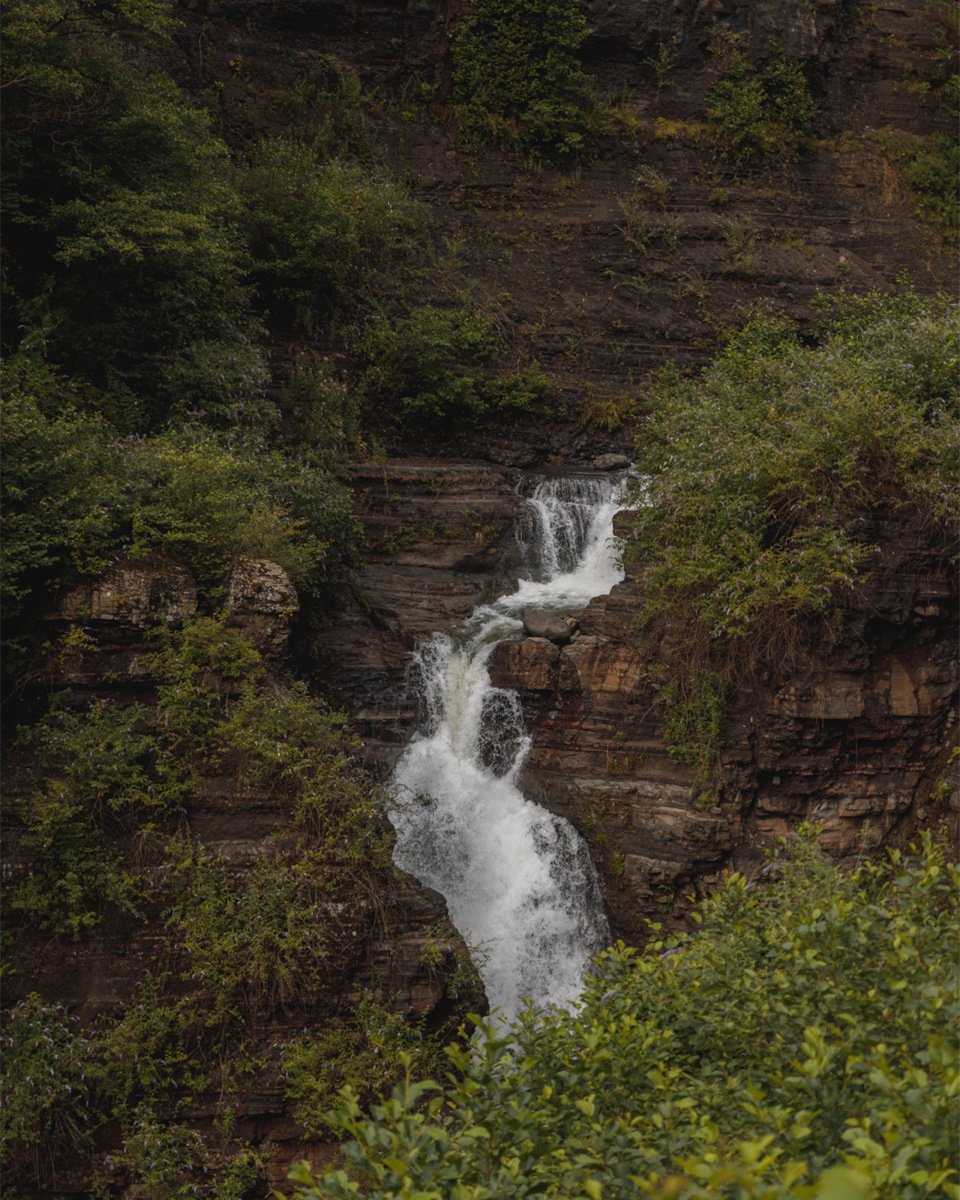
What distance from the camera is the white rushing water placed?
9367 millimetres

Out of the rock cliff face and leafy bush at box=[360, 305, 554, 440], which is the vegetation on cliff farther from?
leafy bush at box=[360, 305, 554, 440]

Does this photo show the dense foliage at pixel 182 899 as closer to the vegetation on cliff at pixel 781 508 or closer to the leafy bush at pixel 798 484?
the vegetation on cliff at pixel 781 508

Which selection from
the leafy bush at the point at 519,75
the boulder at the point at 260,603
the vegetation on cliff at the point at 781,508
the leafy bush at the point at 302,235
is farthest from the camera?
the leafy bush at the point at 519,75

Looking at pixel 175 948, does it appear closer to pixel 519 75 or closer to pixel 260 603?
pixel 260 603

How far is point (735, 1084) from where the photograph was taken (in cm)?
331

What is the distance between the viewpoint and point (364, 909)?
7.55m

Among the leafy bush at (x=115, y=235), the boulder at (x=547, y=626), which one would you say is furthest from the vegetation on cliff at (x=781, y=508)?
the leafy bush at (x=115, y=235)

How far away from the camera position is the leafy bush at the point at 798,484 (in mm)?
9461

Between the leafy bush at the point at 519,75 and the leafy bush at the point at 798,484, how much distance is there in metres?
12.8

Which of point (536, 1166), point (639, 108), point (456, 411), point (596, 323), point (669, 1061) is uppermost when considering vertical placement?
point (639, 108)

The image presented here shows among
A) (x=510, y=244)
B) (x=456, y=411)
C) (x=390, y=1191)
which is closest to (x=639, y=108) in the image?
(x=510, y=244)

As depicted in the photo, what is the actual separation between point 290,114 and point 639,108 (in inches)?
345

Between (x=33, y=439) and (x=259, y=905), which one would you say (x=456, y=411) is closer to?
(x=33, y=439)

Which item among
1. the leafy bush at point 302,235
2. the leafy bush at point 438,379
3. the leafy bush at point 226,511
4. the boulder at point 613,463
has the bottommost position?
the leafy bush at point 226,511
